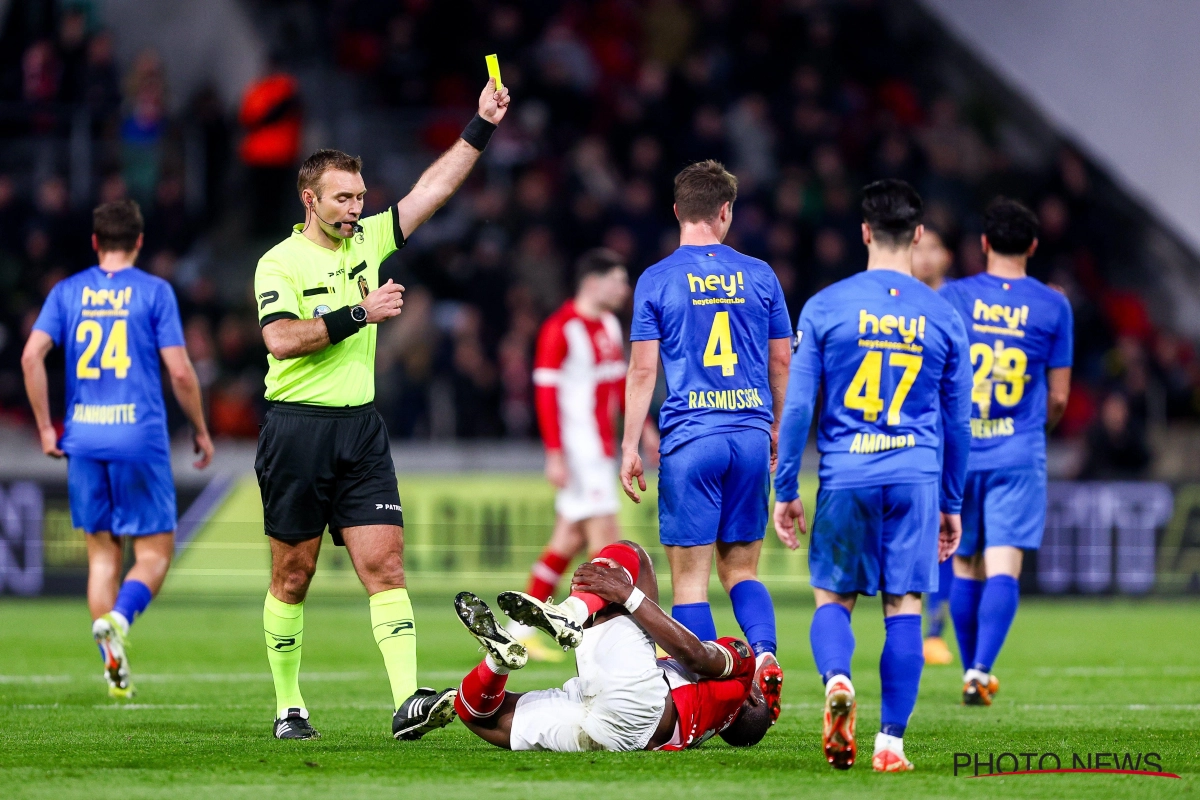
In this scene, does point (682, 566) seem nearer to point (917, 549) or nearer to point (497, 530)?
point (917, 549)

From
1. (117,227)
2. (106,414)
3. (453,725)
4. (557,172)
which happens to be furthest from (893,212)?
(557,172)

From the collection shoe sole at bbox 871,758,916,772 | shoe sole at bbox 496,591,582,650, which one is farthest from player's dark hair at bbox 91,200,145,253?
shoe sole at bbox 871,758,916,772

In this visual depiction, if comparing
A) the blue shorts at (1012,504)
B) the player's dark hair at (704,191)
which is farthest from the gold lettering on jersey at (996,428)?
the player's dark hair at (704,191)

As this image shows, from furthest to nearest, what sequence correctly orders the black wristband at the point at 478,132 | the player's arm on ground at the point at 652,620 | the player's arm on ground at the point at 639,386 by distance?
the black wristband at the point at 478,132 → the player's arm on ground at the point at 639,386 → the player's arm on ground at the point at 652,620

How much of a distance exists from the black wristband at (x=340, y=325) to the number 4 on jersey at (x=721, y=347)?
1505mm

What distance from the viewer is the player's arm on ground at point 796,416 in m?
5.96

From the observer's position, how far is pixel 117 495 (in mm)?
8805

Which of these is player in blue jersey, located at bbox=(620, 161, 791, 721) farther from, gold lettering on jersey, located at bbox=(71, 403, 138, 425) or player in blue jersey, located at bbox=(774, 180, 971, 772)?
gold lettering on jersey, located at bbox=(71, 403, 138, 425)

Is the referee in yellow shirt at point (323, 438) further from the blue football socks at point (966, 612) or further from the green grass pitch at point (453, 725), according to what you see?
the blue football socks at point (966, 612)

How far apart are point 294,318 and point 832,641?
8.23 ft

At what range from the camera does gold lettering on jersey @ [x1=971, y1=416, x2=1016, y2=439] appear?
336 inches

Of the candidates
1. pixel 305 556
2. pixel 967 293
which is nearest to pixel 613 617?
pixel 305 556

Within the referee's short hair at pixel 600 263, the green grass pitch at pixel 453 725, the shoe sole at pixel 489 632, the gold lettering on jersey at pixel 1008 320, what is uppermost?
the referee's short hair at pixel 600 263
